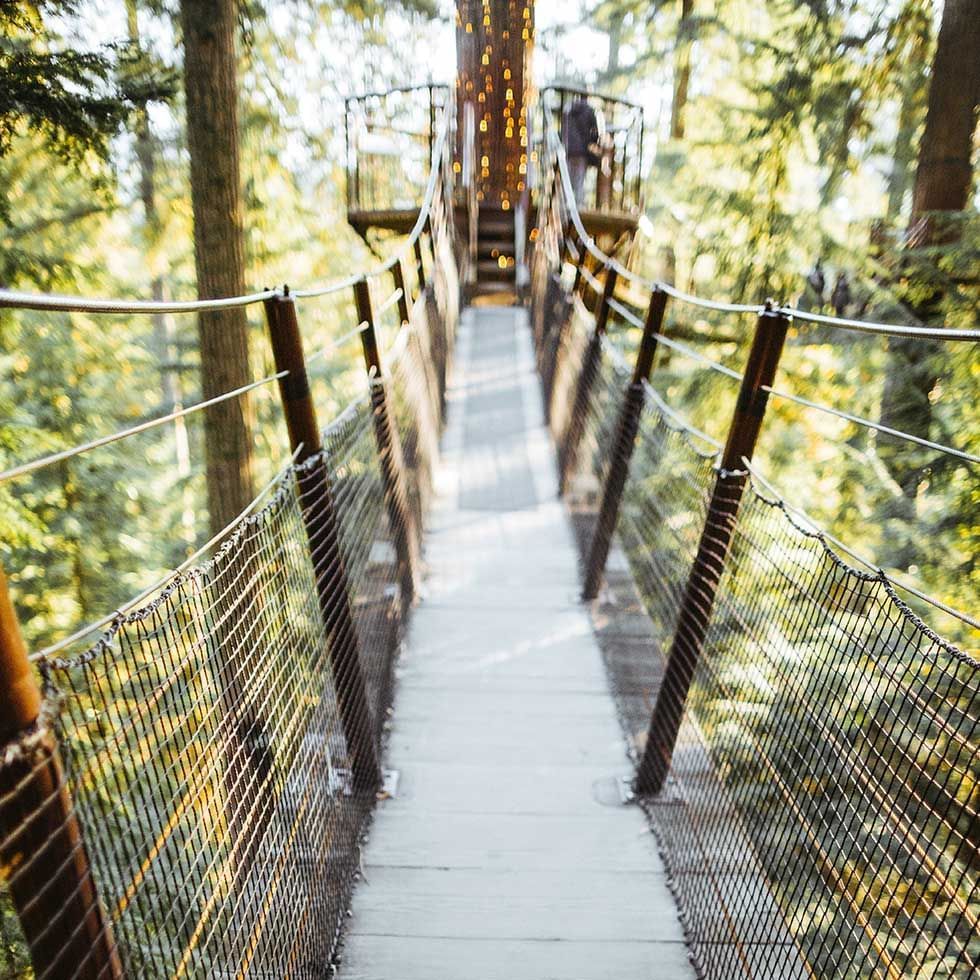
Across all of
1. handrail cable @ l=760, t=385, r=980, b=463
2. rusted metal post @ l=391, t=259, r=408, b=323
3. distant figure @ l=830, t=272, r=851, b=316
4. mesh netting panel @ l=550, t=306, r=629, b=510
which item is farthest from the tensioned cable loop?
distant figure @ l=830, t=272, r=851, b=316

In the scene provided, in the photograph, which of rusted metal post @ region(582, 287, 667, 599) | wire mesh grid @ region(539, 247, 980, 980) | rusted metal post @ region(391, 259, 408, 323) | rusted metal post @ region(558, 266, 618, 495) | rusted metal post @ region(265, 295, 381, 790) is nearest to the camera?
A: wire mesh grid @ region(539, 247, 980, 980)

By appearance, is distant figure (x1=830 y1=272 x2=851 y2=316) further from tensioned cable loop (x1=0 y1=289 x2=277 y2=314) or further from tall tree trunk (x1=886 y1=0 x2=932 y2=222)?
tensioned cable loop (x1=0 y1=289 x2=277 y2=314)

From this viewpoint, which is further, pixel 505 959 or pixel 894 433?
pixel 505 959

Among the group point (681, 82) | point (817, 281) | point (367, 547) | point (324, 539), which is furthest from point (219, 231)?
point (681, 82)

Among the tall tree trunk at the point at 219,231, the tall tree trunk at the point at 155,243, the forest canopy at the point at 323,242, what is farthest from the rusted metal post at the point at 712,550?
the tall tree trunk at the point at 219,231

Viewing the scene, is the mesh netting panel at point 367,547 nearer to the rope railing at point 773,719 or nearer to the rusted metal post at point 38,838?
the rope railing at point 773,719

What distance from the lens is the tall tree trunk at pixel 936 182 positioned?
4.99 meters

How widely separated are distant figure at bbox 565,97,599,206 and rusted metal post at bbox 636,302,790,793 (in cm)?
749

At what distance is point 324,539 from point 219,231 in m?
3.29

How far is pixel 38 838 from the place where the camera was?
3.05ft

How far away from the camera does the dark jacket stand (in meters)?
8.55

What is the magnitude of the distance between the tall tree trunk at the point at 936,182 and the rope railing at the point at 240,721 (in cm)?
348

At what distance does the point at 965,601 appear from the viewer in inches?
151

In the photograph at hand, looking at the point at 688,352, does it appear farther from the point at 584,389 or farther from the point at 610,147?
the point at 610,147
